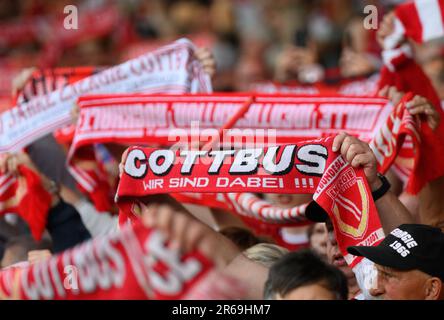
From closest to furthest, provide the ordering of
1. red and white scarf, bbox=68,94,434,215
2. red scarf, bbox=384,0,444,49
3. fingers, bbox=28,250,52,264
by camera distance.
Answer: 1. fingers, bbox=28,250,52,264
2. red and white scarf, bbox=68,94,434,215
3. red scarf, bbox=384,0,444,49

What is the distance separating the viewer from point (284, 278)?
2.91 meters

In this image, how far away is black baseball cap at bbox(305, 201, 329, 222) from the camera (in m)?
3.55

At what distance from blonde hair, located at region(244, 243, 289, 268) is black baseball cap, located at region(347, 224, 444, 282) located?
0.44m

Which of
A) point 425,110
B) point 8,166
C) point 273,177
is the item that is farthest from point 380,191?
point 8,166

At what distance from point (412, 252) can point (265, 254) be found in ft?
2.10

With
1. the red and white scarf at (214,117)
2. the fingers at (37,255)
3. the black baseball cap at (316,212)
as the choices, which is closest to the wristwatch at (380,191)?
the black baseball cap at (316,212)

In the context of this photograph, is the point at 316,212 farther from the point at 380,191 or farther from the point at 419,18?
the point at 419,18

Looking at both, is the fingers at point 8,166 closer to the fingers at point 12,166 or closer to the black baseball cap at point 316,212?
the fingers at point 12,166

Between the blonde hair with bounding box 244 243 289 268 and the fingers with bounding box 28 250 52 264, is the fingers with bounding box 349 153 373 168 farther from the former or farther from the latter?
the fingers with bounding box 28 250 52 264

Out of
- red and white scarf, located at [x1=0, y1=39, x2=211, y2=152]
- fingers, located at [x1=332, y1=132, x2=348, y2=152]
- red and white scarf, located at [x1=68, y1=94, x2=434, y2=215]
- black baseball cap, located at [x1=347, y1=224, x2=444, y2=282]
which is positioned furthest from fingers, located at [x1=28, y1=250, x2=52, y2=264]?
black baseball cap, located at [x1=347, y1=224, x2=444, y2=282]

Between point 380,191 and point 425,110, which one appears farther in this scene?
point 425,110

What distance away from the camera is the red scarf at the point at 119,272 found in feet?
8.43

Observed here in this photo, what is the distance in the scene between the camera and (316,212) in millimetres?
3570

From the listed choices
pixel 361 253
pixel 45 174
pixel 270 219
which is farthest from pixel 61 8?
pixel 361 253
